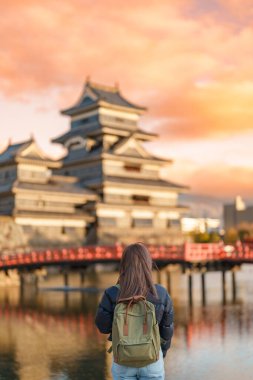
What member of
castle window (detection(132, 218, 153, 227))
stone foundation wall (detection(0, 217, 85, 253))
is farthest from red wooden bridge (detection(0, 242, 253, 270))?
castle window (detection(132, 218, 153, 227))

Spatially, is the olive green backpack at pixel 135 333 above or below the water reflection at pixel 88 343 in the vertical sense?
above

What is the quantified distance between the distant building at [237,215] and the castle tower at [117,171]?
89.7 meters

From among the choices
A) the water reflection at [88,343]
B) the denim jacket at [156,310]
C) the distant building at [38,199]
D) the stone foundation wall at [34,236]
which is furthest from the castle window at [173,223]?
the denim jacket at [156,310]

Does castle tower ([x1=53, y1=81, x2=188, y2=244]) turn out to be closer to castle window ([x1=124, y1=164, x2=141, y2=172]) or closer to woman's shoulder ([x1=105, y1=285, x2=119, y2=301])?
castle window ([x1=124, y1=164, x2=141, y2=172])

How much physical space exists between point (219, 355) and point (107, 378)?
477 centimetres

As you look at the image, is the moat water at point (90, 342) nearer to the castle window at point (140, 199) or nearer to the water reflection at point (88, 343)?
the water reflection at point (88, 343)

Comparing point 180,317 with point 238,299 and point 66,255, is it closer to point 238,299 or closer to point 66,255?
point 238,299

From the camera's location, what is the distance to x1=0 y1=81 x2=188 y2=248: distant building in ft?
199

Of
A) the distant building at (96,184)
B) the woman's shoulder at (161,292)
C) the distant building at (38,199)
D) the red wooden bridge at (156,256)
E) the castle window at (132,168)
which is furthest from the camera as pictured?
the castle window at (132,168)

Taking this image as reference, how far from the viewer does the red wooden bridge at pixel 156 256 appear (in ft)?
122

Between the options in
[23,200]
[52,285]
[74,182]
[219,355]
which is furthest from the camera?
[74,182]

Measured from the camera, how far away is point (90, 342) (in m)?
21.8

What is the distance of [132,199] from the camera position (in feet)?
225

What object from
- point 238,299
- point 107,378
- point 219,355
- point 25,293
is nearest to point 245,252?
point 238,299
